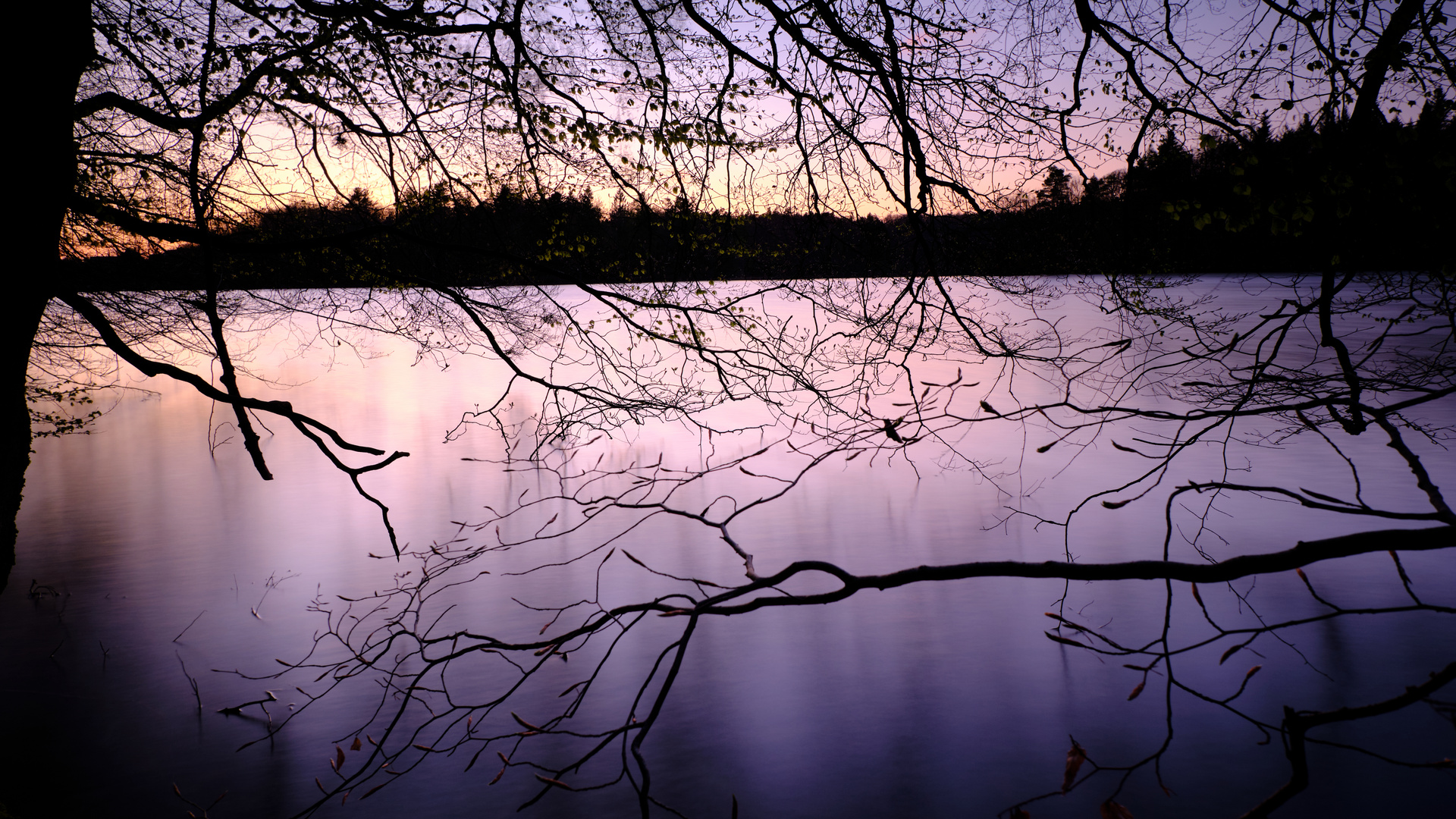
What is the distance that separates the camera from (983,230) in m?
4.76

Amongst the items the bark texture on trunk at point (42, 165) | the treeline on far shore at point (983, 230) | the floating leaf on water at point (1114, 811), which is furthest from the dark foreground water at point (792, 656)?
the bark texture on trunk at point (42, 165)

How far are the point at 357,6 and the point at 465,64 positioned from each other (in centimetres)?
72

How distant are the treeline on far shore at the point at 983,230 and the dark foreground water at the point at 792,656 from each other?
5.34 feet

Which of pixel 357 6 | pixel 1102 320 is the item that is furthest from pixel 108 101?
pixel 1102 320

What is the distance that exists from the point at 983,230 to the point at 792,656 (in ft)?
14.7

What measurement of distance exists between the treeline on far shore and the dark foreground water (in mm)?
1628

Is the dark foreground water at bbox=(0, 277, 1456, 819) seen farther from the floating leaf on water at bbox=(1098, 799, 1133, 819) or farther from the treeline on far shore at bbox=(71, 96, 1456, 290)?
the floating leaf on water at bbox=(1098, 799, 1133, 819)

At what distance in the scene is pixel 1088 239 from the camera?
5.60 metres

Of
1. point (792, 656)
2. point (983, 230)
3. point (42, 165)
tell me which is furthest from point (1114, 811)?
point (792, 656)

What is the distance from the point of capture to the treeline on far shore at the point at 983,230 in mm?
2920

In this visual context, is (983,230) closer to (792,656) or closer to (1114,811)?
(1114,811)

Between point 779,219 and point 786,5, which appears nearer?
point 786,5

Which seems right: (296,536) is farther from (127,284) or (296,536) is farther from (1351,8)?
(1351,8)

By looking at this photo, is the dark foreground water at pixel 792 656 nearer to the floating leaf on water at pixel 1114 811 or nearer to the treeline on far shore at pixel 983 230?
the treeline on far shore at pixel 983 230
